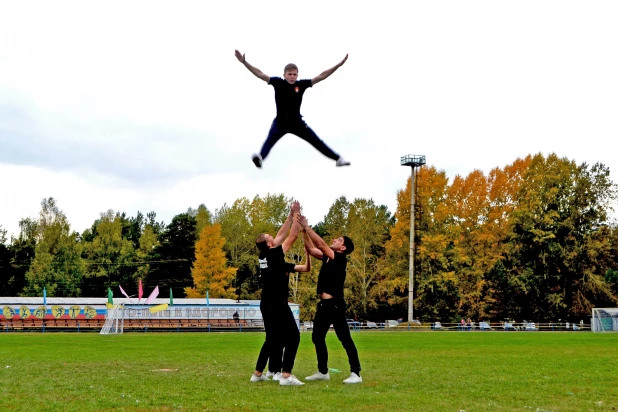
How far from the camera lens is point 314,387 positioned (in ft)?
40.8

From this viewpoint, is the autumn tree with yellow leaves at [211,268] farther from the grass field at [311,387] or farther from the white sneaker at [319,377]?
the white sneaker at [319,377]

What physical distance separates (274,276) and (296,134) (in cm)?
362

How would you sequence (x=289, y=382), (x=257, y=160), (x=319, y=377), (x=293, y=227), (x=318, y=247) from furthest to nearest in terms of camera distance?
(x=319, y=377), (x=318, y=247), (x=293, y=227), (x=289, y=382), (x=257, y=160)

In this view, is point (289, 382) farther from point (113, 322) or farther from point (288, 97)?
point (113, 322)

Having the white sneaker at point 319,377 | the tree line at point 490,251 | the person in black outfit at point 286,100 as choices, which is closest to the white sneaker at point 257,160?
the person in black outfit at point 286,100

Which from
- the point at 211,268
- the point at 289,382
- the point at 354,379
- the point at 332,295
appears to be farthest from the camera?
the point at 211,268

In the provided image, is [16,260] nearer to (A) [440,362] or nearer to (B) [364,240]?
(B) [364,240]

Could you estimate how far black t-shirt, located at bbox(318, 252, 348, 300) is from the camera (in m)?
13.6

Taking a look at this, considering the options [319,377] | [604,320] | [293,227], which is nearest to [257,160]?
[293,227]

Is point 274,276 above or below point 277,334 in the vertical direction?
above

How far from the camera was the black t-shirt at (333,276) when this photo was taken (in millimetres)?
13602

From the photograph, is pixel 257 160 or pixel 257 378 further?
pixel 257 378

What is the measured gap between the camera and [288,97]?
1062 centimetres

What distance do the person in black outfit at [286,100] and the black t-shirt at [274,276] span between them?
3434 millimetres
